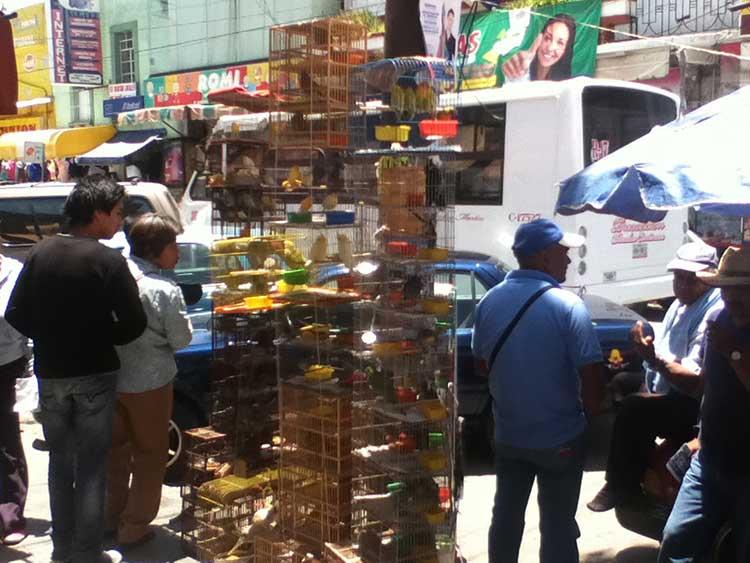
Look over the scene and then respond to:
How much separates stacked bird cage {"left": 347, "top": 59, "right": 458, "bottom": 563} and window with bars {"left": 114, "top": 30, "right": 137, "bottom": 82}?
2489cm

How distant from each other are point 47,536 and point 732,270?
4.27 m

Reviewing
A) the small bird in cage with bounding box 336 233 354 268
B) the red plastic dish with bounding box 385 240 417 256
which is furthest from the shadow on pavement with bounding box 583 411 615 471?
the red plastic dish with bounding box 385 240 417 256

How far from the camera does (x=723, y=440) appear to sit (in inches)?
132

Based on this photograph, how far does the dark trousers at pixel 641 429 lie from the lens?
4559 millimetres

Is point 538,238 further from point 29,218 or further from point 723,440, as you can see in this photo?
point 29,218

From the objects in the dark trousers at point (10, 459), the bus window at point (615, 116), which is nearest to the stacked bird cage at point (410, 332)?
the dark trousers at point (10, 459)

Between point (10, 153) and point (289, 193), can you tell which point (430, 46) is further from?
point (10, 153)

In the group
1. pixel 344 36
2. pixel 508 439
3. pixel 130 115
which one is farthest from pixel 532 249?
pixel 130 115

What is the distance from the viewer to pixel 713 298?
4.47 meters

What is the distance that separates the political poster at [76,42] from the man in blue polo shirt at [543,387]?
22.9 metres

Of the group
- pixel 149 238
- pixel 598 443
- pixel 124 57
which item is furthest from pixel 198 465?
pixel 124 57

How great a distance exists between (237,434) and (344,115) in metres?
1.90

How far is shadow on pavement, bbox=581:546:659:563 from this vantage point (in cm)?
493

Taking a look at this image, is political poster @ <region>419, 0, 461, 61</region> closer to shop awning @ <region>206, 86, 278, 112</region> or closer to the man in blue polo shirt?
the man in blue polo shirt
